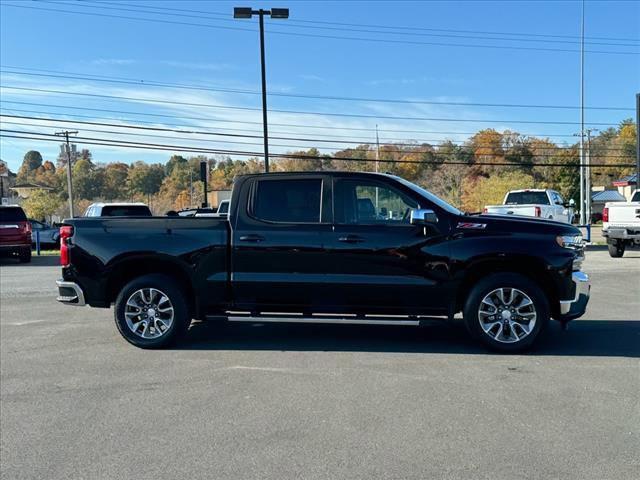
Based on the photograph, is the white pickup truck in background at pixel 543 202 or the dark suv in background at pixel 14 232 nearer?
the dark suv in background at pixel 14 232

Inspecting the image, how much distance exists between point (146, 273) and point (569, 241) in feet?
16.0

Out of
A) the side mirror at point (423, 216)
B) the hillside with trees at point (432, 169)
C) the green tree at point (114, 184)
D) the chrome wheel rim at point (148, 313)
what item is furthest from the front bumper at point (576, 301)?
the green tree at point (114, 184)

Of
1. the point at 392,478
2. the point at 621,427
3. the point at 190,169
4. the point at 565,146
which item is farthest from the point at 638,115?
the point at 190,169

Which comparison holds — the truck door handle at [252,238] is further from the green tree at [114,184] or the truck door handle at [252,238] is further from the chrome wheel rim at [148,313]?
the green tree at [114,184]

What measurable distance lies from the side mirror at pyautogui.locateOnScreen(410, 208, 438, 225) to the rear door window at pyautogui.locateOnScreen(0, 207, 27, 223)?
17141 mm

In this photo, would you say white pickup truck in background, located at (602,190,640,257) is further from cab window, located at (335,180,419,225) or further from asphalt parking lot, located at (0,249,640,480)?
cab window, located at (335,180,419,225)

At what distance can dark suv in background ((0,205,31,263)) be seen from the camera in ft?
61.7

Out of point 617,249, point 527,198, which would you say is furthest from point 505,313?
point 527,198

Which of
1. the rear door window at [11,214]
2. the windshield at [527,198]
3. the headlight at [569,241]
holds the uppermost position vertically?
the windshield at [527,198]

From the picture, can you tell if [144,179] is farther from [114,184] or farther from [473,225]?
[473,225]

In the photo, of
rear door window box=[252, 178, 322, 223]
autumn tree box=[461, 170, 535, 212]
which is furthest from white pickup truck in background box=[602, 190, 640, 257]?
autumn tree box=[461, 170, 535, 212]

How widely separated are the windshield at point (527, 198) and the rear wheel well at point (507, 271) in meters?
15.9

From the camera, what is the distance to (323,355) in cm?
630

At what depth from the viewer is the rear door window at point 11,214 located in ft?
62.3
